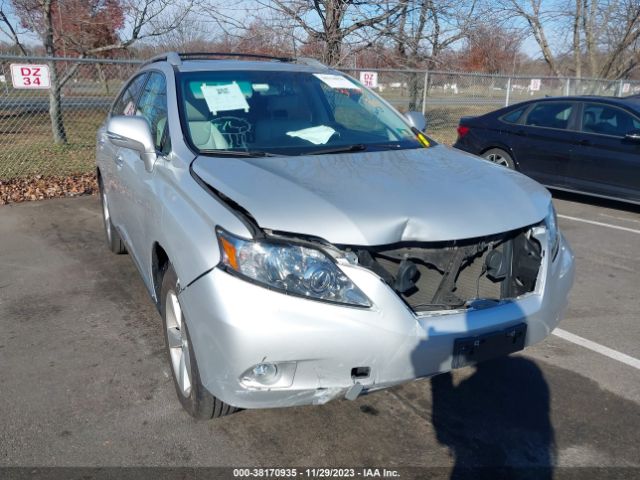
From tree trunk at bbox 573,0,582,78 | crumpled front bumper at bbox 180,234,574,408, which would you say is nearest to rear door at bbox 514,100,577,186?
crumpled front bumper at bbox 180,234,574,408

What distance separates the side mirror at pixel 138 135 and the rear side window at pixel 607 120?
6.35m

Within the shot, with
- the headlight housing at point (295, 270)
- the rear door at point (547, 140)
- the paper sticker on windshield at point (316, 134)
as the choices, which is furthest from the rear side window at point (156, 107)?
the rear door at point (547, 140)

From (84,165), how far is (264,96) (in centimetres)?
708

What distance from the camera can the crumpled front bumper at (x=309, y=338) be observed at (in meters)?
2.21

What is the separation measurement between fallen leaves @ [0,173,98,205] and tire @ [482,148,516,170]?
599 cm

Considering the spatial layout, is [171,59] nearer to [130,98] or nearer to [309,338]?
[130,98]

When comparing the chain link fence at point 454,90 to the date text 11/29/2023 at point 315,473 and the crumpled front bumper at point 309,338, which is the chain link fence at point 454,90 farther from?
the date text 11/29/2023 at point 315,473

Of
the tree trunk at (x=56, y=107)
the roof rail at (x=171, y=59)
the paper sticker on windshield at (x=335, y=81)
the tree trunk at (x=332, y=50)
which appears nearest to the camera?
the roof rail at (x=171, y=59)

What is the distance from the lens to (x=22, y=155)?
10180 millimetres

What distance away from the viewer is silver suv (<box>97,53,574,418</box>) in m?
2.26

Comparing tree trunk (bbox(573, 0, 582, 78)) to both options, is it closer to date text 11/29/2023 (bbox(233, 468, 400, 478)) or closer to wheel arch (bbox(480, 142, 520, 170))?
wheel arch (bbox(480, 142, 520, 170))

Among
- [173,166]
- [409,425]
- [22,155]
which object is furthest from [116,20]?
[409,425]

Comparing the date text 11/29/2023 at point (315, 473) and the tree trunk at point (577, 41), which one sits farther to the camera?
the tree trunk at point (577, 41)

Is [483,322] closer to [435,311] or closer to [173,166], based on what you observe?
[435,311]
